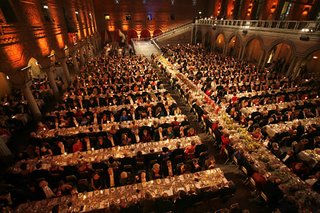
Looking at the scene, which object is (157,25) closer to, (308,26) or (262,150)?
(308,26)

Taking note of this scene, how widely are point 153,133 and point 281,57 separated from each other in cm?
2143

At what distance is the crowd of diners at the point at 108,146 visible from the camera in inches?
241

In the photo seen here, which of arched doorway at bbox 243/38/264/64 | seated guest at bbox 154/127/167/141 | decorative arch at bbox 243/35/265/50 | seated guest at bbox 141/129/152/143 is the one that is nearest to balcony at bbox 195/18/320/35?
decorative arch at bbox 243/35/265/50

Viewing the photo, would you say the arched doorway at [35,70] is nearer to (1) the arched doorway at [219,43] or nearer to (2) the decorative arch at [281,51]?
(2) the decorative arch at [281,51]

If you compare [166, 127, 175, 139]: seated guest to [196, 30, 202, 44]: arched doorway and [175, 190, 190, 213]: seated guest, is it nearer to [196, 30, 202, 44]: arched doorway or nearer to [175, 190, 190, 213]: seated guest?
[175, 190, 190, 213]: seated guest

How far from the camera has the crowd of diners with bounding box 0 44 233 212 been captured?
6125 mm

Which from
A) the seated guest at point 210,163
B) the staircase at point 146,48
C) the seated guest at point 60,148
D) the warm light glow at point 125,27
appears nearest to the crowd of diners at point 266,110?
the seated guest at point 210,163

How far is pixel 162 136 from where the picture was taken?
907 centimetres

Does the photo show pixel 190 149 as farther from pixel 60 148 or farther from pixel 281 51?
pixel 281 51

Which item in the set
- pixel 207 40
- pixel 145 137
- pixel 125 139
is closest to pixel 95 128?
pixel 125 139

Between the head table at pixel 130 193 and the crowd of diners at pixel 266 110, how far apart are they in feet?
5.66

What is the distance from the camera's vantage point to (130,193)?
18.9 ft

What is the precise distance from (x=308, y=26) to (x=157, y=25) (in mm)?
29152

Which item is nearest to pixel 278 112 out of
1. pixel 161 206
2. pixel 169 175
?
pixel 169 175
